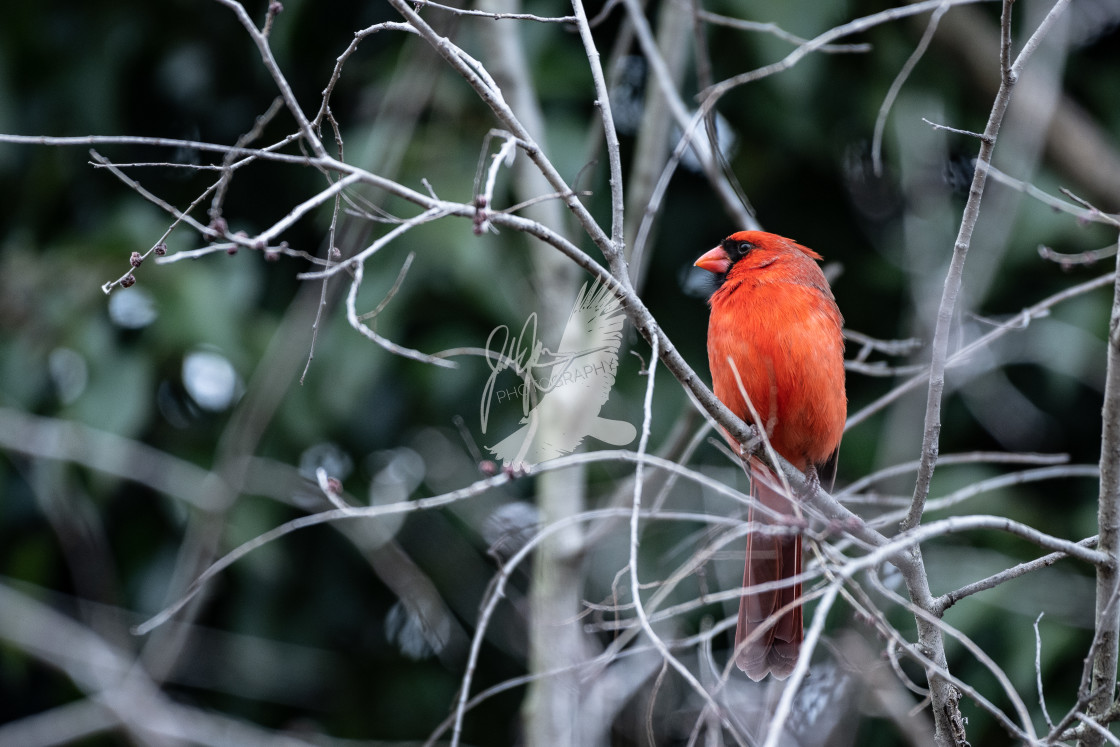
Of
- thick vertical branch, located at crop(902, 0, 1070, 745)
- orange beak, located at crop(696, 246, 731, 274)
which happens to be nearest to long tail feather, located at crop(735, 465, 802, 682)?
thick vertical branch, located at crop(902, 0, 1070, 745)

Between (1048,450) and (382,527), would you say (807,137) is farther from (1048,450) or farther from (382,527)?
(382,527)

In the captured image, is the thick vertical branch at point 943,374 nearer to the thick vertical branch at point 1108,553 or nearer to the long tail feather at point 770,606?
the thick vertical branch at point 1108,553

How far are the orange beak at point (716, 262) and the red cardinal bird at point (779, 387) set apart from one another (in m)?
0.23

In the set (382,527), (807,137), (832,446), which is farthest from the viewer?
(807,137)

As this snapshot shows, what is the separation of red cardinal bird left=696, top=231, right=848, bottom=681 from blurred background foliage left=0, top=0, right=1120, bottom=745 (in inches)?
25.7

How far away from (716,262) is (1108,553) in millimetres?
1977

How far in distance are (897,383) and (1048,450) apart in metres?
0.78

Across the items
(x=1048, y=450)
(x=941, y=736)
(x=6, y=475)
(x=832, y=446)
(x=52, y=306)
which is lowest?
(x=6, y=475)

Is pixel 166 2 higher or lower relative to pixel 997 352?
higher

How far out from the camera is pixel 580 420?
2.97 metres

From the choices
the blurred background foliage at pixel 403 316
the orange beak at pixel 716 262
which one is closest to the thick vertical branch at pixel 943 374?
the orange beak at pixel 716 262

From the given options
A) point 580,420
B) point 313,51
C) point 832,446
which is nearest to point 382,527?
point 580,420

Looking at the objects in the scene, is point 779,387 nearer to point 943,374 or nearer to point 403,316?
point 943,374

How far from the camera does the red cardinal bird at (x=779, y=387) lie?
9.95ft
